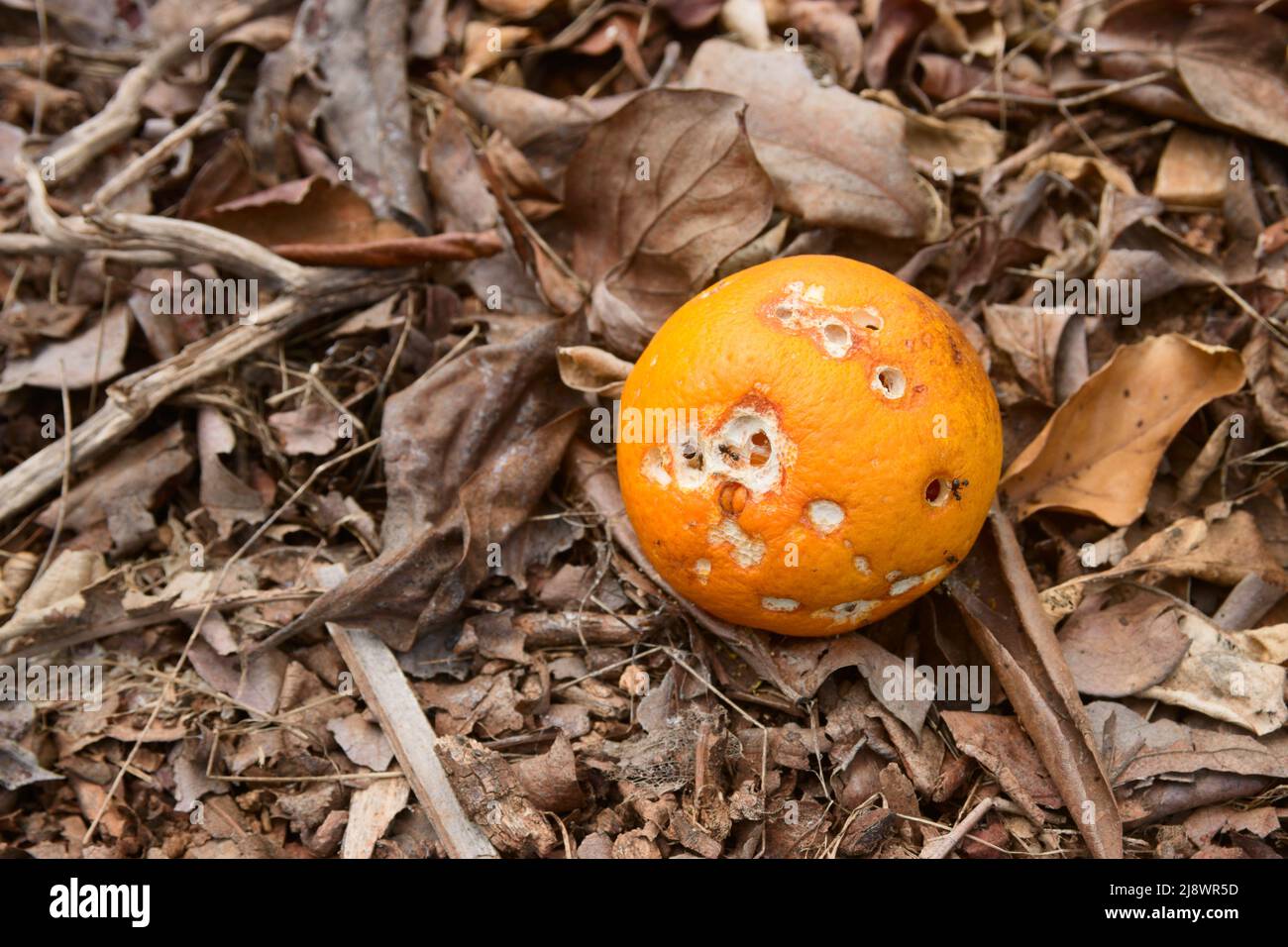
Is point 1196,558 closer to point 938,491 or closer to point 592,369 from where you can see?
point 938,491

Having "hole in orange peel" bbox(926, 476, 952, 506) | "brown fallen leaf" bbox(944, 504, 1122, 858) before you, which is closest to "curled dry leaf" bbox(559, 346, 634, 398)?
"hole in orange peel" bbox(926, 476, 952, 506)

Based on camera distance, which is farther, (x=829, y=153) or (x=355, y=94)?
(x=355, y=94)

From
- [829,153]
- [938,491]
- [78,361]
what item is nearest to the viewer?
[938,491]

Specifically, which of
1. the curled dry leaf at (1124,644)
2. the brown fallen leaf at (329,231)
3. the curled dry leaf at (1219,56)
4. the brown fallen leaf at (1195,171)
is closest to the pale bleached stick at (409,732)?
the brown fallen leaf at (329,231)

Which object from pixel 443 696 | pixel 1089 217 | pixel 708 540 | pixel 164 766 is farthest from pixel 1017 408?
pixel 164 766

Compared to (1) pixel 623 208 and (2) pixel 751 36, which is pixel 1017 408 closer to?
(1) pixel 623 208
